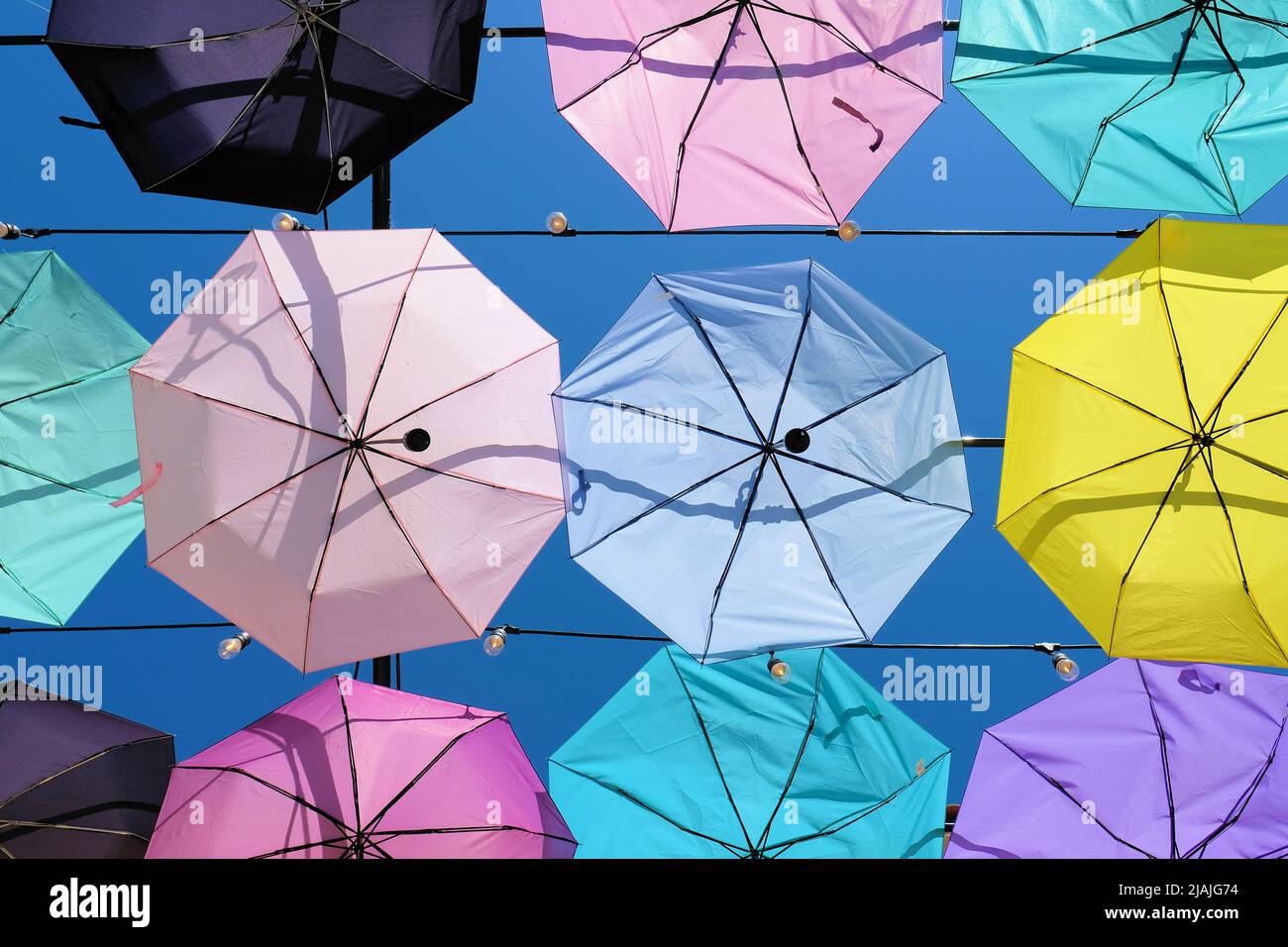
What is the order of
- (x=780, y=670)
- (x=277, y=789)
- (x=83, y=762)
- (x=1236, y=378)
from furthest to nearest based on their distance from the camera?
(x=83, y=762), (x=780, y=670), (x=1236, y=378), (x=277, y=789)

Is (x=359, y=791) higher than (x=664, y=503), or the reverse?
(x=664, y=503)

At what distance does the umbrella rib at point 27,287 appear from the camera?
5129 millimetres

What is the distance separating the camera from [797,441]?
484 centimetres

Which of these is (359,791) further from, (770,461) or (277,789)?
(770,461)

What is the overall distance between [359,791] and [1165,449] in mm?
4277

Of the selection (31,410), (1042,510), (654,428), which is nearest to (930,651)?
(1042,510)

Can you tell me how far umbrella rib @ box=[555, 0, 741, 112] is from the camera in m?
4.69

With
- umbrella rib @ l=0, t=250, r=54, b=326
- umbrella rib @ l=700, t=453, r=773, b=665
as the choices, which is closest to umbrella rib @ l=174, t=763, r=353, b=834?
umbrella rib @ l=700, t=453, r=773, b=665

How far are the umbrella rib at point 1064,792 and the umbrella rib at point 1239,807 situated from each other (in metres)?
0.26

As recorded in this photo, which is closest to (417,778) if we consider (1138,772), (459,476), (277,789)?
(277,789)

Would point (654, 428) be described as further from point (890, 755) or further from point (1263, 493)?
point (1263, 493)

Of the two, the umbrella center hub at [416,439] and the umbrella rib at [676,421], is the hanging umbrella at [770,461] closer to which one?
the umbrella rib at [676,421]

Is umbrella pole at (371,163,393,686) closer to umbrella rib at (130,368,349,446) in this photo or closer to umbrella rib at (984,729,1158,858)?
umbrella rib at (130,368,349,446)

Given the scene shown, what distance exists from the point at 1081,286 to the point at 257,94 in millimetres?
4242
